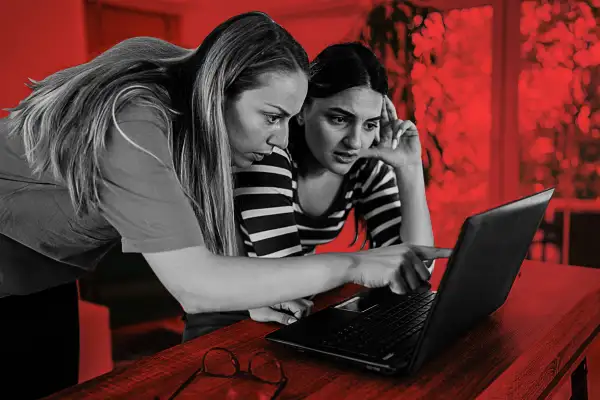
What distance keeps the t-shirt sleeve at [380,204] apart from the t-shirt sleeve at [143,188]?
0.72 m

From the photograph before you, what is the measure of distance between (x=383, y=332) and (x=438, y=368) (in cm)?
10

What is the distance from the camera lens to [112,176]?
81 centimetres

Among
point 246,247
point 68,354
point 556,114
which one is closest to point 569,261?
point 556,114

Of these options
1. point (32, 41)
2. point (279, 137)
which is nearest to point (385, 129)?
point (279, 137)

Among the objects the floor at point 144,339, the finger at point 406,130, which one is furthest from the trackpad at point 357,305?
the floor at point 144,339

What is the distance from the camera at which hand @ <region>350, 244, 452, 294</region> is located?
34.6 inches

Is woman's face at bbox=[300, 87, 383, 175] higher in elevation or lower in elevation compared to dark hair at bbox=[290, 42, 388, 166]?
lower

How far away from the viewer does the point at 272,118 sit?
1005 millimetres

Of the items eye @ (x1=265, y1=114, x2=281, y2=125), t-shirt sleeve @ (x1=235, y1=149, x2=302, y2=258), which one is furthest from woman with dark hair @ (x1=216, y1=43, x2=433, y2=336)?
eye @ (x1=265, y1=114, x2=281, y2=125)

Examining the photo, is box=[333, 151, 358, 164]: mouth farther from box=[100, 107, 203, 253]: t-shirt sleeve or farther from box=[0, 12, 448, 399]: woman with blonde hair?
box=[100, 107, 203, 253]: t-shirt sleeve

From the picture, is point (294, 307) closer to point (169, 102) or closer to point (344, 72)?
point (169, 102)

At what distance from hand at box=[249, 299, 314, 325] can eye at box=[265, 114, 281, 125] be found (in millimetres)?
330

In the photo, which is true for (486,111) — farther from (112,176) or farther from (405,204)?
(112,176)

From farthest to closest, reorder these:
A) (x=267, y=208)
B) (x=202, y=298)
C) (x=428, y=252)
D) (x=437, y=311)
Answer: (x=267, y=208)
(x=428, y=252)
(x=202, y=298)
(x=437, y=311)
